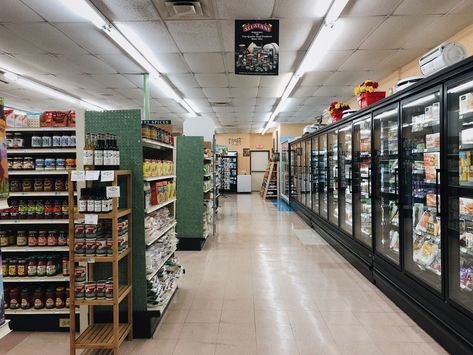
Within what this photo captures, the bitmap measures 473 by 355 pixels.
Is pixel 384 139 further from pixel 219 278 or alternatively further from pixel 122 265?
pixel 122 265

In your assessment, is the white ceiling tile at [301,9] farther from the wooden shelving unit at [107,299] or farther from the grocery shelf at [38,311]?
the grocery shelf at [38,311]

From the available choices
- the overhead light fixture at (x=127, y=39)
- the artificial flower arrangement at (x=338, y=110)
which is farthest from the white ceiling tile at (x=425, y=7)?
the overhead light fixture at (x=127, y=39)

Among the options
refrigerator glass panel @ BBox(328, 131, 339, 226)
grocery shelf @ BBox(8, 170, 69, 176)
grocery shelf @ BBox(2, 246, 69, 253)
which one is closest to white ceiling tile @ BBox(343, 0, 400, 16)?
refrigerator glass panel @ BBox(328, 131, 339, 226)

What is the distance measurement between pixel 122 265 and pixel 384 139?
A: 3451mm

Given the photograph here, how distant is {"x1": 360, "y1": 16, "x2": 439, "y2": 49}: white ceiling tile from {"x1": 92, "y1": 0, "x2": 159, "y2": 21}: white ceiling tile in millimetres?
3191

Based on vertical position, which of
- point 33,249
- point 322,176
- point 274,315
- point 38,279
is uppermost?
point 322,176

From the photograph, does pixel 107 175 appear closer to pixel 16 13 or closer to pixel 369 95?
pixel 16 13

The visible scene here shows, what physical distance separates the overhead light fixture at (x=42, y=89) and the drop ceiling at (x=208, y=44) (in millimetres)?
301

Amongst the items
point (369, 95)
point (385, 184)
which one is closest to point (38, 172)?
point (385, 184)

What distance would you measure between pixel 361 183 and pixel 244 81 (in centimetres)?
399

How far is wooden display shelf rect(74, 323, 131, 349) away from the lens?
2627 millimetres

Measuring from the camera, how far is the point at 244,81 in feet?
25.8

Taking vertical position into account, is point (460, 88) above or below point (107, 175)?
above

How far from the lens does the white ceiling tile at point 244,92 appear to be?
8680 mm
